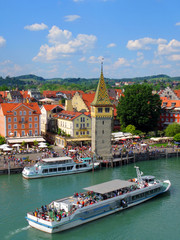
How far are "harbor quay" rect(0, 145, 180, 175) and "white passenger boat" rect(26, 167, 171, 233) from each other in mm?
14824

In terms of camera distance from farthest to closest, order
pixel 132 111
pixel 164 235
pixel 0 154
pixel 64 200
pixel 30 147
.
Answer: pixel 132 111, pixel 30 147, pixel 0 154, pixel 64 200, pixel 164 235

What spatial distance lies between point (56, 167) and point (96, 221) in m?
18.0

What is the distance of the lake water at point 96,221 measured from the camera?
31516 millimetres

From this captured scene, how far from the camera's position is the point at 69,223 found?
1300 inches

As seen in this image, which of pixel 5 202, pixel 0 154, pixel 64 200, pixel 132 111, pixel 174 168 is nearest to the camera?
pixel 64 200

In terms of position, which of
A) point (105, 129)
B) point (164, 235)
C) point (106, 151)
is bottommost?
point (164, 235)

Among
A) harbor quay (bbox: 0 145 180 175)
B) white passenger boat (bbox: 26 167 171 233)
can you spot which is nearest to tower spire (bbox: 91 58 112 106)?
harbor quay (bbox: 0 145 180 175)

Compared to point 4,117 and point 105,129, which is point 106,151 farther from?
point 4,117

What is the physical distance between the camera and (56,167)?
170ft

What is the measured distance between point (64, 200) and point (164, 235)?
429 inches

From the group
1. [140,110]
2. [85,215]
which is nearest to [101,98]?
[140,110]

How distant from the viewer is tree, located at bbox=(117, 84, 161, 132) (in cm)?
7931

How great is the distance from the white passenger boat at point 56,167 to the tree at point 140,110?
89.2ft

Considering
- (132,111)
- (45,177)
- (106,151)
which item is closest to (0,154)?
(45,177)
